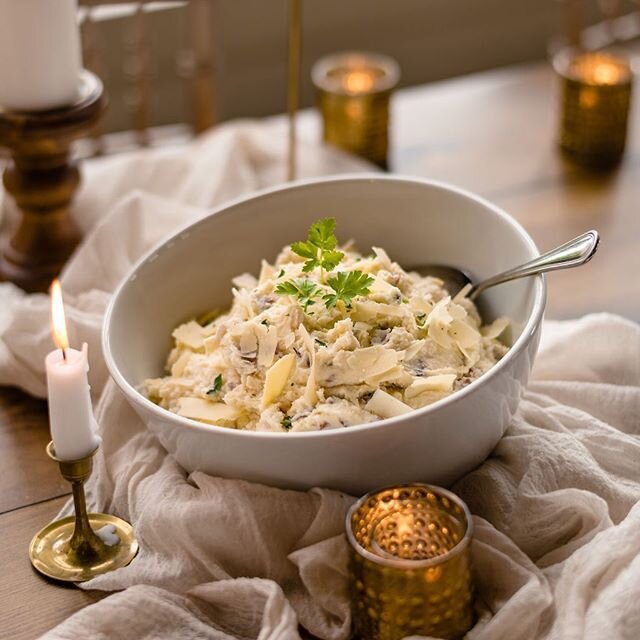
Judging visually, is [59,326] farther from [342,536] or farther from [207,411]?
[342,536]

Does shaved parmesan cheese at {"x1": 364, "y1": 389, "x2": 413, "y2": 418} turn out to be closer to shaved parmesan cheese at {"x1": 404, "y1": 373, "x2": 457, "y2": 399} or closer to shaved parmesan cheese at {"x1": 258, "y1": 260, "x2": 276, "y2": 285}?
shaved parmesan cheese at {"x1": 404, "y1": 373, "x2": 457, "y2": 399}

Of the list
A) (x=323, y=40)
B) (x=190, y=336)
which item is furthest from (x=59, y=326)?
(x=323, y=40)

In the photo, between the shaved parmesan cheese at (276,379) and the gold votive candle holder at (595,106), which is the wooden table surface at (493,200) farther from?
the shaved parmesan cheese at (276,379)

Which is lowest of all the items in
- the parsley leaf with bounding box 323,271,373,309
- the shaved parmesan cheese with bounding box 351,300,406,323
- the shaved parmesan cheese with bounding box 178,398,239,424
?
the shaved parmesan cheese with bounding box 178,398,239,424

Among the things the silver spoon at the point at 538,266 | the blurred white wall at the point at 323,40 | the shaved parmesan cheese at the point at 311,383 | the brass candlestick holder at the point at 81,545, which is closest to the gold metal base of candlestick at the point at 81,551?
the brass candlestick holder at the point at 81,545

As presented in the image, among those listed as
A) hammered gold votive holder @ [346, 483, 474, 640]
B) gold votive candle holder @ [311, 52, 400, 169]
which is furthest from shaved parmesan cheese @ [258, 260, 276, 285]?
gold votive candle holder @ [311, 52, 400, 169]
